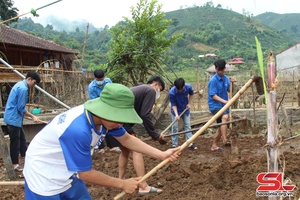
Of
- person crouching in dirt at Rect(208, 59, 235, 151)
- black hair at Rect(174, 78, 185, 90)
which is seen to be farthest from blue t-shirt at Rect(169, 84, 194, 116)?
person crouching in dirt at Rect(208, 59, 235, 151)

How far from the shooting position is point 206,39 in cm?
5672

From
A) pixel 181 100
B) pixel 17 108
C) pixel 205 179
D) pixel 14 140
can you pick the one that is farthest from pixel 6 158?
pixel 181 100

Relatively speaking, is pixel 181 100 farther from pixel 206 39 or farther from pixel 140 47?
pixel 206 39

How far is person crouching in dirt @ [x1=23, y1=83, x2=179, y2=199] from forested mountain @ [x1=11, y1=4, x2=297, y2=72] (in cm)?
3545

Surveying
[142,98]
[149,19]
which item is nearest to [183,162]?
[142,98]

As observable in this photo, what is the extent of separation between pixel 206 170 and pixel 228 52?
49251mm

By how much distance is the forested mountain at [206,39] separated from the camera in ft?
153

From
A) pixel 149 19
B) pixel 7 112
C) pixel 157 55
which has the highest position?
pixel 149 19

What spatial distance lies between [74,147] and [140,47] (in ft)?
24.8

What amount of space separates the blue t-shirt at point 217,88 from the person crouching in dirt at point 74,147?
11.3ft

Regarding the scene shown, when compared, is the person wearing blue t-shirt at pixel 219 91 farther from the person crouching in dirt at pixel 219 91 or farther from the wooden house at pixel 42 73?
the wooden house at pixel 42 73

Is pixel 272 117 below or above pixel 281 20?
below

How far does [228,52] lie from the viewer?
51.4m

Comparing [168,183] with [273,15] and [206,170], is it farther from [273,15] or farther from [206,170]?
[273,15]
